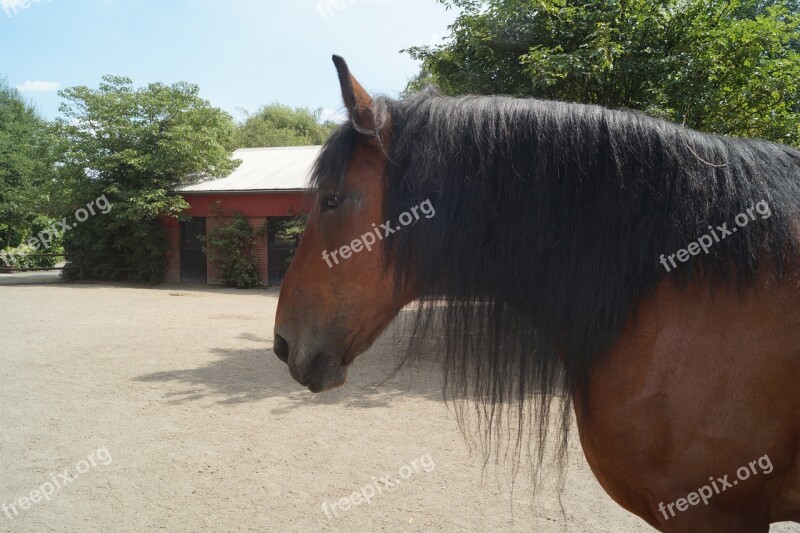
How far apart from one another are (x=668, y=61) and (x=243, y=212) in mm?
18018

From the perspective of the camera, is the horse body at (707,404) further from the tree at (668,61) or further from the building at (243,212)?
the building at (243,212)

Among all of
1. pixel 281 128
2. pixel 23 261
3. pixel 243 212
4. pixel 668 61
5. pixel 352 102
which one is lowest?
pixel 23 261

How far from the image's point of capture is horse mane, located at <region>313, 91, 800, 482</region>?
1497mm

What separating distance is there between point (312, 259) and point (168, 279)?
75.7 ft

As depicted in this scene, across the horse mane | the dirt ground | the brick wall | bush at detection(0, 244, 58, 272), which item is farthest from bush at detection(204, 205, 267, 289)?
the horse mane

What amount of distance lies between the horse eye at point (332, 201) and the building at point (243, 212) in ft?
58.5

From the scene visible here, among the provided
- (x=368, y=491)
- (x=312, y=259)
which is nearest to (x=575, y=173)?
(x=312, y=259)

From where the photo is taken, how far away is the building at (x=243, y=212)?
66.4 feet

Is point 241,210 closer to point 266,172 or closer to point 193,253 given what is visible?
point 266,172

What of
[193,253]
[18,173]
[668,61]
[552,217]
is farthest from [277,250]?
[18,173]

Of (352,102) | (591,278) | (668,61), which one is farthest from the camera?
(668,61)

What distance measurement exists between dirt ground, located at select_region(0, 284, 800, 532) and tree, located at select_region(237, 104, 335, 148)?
3856 cm

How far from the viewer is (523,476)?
4125 millimetres

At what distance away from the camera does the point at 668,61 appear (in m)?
6.07
